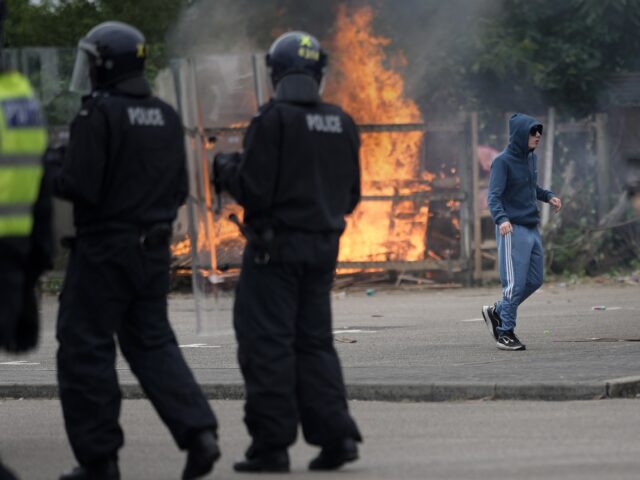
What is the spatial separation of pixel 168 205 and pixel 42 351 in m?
6.57

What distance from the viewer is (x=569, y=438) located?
7617mm

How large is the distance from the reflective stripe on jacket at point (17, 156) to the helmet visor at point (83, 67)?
1228mm

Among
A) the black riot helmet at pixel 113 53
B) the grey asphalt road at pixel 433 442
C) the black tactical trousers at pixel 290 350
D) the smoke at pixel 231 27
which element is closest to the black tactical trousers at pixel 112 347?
the black tactical trousers at pixel 290 350

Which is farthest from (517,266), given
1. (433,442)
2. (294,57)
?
(294,57)

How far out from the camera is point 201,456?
21.6 feet

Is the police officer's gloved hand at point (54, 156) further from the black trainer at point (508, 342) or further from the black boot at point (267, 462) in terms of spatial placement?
the black trainer at point (508, 342)

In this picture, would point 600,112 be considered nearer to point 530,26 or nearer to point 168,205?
point 530,26

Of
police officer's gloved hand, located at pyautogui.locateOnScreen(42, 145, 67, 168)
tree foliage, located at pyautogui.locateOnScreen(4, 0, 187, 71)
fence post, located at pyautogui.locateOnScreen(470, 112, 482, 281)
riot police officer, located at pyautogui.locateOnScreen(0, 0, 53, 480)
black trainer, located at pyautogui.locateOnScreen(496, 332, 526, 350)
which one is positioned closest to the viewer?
riot police officer, located at pyautogui.locateOnScreen(0, 0, 53, 480)

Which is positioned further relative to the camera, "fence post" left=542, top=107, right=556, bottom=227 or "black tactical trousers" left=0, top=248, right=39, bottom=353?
"fence post" left=542, top=107, right=556, bottom=227

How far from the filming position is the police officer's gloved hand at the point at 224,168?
6.94 metres

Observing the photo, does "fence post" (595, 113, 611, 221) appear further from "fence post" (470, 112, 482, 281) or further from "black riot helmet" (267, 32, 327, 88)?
"black riot helmet" (267, 32, 327, 88)

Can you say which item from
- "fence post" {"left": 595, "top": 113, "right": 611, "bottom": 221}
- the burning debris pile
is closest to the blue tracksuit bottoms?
the burning debris pile

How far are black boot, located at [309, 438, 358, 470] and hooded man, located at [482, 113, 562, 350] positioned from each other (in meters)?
5.00

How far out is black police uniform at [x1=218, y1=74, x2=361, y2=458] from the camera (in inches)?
267
